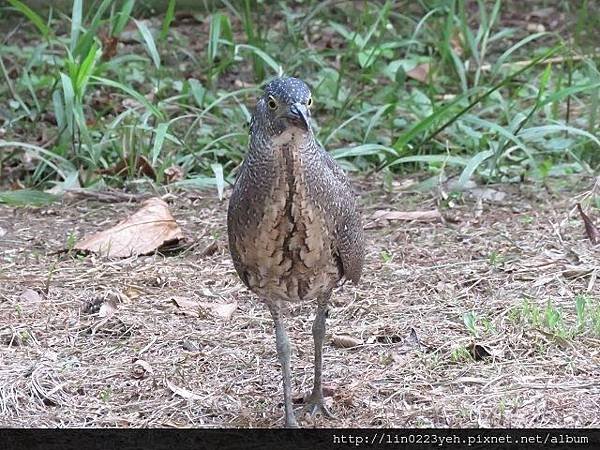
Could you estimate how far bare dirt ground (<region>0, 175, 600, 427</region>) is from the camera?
4941 millimetres

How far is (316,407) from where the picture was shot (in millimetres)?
5012

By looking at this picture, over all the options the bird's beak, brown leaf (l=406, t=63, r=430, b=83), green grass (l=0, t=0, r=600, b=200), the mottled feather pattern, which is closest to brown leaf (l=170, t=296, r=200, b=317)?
the mottled feather pattern

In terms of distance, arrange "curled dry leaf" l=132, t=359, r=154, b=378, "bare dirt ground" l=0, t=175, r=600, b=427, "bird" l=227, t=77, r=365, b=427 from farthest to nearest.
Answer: "curled dry leaf" l=132, t=359, r=154, b=378, "bare dirt ground" l=0, t=175, r=600, b=427, "bird" l=227, t=77, r=365, b=427

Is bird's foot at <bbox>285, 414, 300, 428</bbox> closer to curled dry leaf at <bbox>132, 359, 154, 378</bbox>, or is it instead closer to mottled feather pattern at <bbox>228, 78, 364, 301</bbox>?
mottled feather pattern at <bbox>228, 78, 364, 301</bbox>

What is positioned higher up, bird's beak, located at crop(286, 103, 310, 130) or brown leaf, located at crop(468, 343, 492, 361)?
bird's beak, located at crop(286, 103, 310, 130)

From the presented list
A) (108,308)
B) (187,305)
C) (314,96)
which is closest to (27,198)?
(108,308)

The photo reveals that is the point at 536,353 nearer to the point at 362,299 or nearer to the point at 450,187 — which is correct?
the point at 362,299

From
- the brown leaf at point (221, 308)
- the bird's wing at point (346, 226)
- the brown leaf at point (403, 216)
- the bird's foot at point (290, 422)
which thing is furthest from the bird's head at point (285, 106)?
the brown leaf at point (403, 216)

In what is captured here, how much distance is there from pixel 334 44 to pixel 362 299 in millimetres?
4029

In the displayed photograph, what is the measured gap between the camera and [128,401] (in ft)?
16.5

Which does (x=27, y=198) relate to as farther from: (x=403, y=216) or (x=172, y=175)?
(x=403, y=216)

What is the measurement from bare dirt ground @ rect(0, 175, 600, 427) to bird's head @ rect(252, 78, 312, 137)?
129cm

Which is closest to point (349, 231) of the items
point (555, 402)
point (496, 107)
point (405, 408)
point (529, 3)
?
point (405, 408)

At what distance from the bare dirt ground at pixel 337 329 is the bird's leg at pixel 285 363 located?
0.45ft
